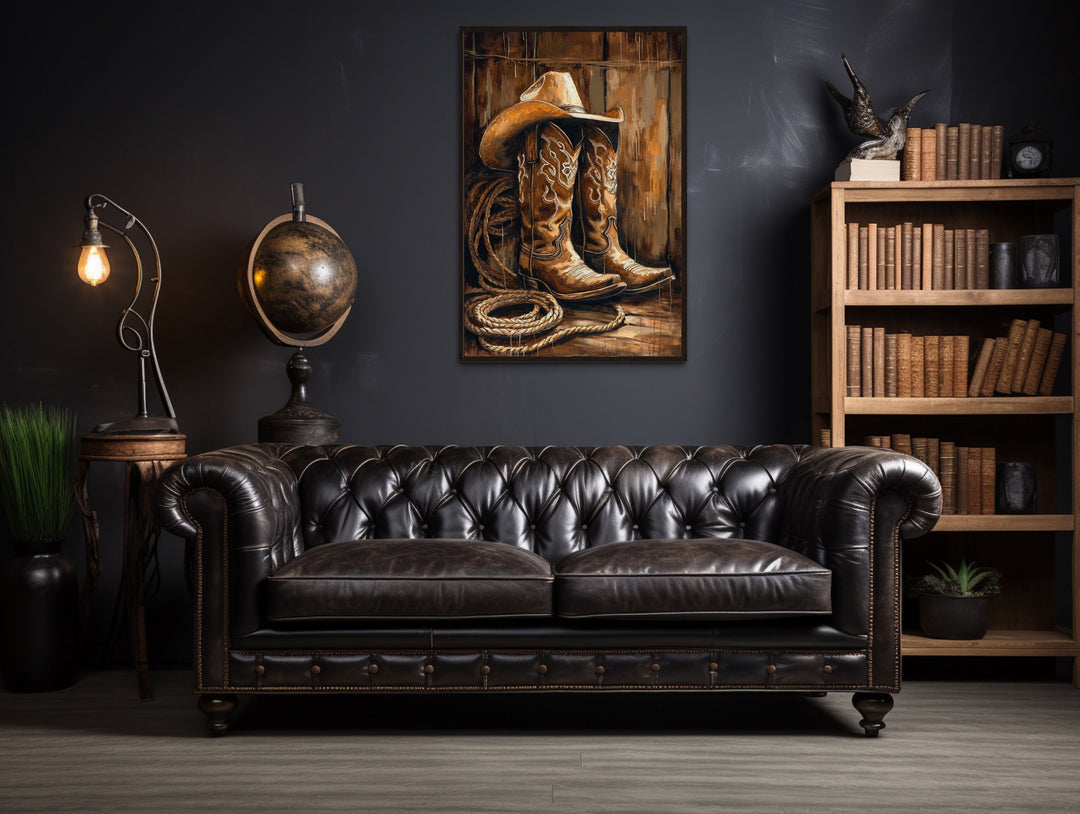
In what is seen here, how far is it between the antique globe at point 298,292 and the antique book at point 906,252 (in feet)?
6.76

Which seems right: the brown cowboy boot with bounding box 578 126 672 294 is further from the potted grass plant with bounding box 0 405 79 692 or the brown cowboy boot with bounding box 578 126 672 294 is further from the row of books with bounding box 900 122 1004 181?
the potted grass plant with bounding box 0 405 79 692

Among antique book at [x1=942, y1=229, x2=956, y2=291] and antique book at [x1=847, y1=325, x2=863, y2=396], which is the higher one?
antique book at [x1=942, y1=229, x2=956, y2=291]

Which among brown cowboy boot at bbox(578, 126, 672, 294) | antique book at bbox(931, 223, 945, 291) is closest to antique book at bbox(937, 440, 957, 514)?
antique book at bbox(931, 223, 945, 291)

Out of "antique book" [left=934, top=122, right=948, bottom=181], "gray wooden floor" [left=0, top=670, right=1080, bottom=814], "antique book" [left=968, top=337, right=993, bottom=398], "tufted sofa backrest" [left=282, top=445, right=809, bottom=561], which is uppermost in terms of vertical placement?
"antique book" [left=934, top=122, right=948, bottom=181]

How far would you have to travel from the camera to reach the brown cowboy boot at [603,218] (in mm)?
3699

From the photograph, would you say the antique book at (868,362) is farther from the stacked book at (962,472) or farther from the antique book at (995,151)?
the antique book at (995,151)

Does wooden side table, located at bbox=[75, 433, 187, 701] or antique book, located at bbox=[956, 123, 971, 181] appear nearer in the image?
wooden side table, located at bbox=[75, 433, 187, 701]

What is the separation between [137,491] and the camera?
3.12 metres

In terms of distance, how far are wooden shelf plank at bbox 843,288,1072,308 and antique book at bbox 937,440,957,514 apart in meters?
0.53

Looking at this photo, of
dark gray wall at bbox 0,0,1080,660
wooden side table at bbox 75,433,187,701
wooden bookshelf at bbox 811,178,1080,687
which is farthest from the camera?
dark gray wall at bbox 0,0,1080,660

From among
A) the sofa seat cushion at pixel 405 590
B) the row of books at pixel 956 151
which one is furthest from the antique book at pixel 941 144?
the sofa seat cushion at pixel 405 590

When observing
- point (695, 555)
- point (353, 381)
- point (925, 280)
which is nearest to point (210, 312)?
point (353, 381)

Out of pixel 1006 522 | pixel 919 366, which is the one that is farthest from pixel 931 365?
pixel 1006 522

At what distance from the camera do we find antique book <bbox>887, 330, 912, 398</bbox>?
11.0 ft
